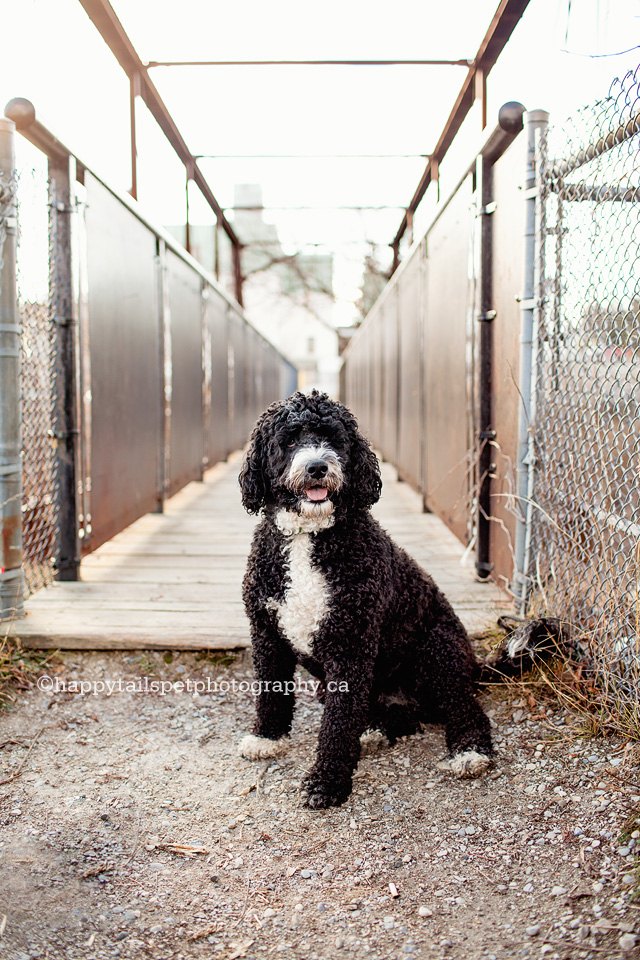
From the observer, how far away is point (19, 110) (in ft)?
10.4

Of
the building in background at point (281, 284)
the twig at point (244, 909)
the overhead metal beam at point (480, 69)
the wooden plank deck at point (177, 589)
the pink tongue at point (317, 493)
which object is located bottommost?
the twig at point (244, 909)

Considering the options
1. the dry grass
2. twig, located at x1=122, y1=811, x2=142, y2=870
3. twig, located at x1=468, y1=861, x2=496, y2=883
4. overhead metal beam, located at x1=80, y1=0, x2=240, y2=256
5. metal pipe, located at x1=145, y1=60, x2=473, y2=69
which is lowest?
twig, located at x1=122, y1=811, x2=142, y2=870

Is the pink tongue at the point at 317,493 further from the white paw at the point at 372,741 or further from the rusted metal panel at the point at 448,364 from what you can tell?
the rusted metal panel at the point at 448,364

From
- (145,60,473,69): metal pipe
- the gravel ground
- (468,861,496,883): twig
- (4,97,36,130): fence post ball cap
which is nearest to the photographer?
the gravel ground

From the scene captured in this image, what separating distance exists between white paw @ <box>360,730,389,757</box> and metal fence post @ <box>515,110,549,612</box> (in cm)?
95

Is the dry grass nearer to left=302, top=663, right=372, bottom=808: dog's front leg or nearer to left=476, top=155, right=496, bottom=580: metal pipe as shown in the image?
left=302, top=663, right=372, bottom=808: dog's front leg

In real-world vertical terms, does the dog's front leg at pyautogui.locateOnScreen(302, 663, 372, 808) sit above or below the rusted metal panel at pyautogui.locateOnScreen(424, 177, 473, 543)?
below

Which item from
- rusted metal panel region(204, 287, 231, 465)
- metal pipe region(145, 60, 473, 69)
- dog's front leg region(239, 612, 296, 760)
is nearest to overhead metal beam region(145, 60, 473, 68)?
metal pipe region(145, 60, 473, 69)

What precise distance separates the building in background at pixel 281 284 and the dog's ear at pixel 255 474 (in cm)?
34

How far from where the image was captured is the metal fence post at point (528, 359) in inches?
120

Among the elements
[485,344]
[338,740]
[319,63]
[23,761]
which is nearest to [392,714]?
[338,740]

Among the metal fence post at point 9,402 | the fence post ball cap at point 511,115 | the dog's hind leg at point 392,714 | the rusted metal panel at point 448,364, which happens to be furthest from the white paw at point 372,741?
the fence post ball cap at point 511,115

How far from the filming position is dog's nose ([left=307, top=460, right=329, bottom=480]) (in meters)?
2.14

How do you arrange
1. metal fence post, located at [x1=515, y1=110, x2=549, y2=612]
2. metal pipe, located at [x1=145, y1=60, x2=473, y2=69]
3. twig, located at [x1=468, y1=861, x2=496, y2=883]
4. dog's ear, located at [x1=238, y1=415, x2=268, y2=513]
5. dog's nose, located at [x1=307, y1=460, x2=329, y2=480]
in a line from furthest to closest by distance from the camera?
metal pipe, located at [x1=145, y1=60, x2=473, y2=69], metal fence post, located at [x1=515, y1=110, x2=549, y2=612], dog's ear, located at [x1=238, y1=415, x2=268, y2=513], dog's nose, located at [x1=307, y1=460, x2=329, y2=480], twig, located at [x1=468, y1=861, x2=496, y2=883]
